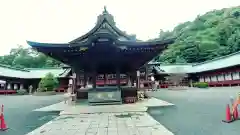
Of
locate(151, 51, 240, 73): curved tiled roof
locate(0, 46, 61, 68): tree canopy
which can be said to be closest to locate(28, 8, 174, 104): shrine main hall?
locate(151, 51, 240, 73): curved tiled roof

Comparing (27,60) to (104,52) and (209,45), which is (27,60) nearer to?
(209,45)

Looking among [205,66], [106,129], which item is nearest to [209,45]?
[205,66]

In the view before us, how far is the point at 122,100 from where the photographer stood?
1423cm

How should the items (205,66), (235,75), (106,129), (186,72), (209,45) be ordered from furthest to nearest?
(209,45) < (186,72) < (205,66) < (235,75) < (106,129)

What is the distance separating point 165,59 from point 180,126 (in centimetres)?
5992

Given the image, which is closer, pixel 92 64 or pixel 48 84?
pixel 92 64

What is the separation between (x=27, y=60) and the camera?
2689 inches

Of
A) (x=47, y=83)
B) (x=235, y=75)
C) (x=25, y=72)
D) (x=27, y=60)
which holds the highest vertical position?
(x=27, y=60)

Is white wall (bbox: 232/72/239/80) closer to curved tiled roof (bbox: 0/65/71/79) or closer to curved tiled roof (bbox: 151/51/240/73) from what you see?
curved tiled roof (bbox: 151/51/240/73)

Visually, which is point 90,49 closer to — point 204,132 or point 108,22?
point 108,22

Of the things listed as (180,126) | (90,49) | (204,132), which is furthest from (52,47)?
(204,132)

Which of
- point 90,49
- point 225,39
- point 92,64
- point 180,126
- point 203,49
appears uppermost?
point 225,39

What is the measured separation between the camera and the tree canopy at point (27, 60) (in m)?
66.9

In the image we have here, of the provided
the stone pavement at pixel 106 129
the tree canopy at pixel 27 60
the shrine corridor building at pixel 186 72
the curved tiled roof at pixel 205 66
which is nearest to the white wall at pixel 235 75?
the shrine corridor building at pixel 186 72
